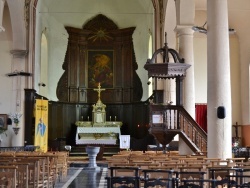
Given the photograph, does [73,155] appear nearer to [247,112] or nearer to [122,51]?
[122,51]

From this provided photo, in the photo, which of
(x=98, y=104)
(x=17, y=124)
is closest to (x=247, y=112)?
(x=98, y=104)

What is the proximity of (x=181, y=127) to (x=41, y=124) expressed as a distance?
435 inches

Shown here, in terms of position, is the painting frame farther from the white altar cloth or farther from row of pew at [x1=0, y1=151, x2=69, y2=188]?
row of pew at [x1=0, y1=151, x2=69, y2=188]

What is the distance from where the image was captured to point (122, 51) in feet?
100

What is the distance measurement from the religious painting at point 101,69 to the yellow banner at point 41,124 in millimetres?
6158

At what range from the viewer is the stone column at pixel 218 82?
12133mm

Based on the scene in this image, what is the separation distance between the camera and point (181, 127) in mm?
15711

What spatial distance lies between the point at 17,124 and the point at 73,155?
15.5 ft

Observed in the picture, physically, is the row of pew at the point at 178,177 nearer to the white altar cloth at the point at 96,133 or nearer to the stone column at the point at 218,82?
the stone column at the point at 218,82

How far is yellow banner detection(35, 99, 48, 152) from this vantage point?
24094mm

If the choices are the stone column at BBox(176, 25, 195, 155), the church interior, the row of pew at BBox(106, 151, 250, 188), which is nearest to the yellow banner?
the church interior

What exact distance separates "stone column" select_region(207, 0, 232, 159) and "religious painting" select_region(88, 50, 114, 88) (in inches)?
725

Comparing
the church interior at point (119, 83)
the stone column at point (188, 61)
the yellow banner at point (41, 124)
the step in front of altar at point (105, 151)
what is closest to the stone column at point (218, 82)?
the church interior at point (119, 83)

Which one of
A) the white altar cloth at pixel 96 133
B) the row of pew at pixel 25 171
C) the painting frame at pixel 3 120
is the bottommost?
the row of pew at pixel 25 171
